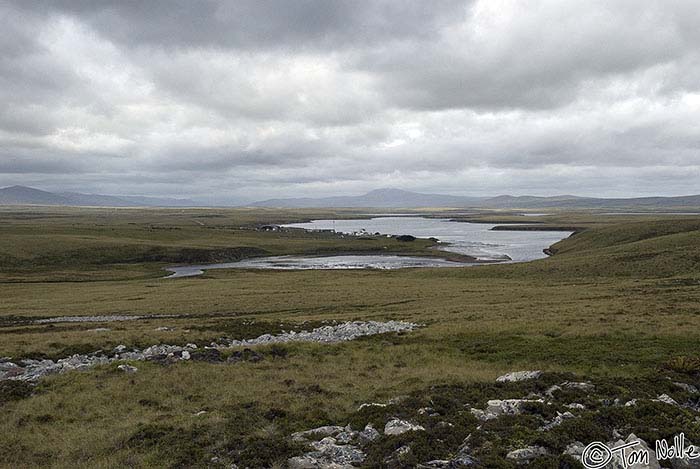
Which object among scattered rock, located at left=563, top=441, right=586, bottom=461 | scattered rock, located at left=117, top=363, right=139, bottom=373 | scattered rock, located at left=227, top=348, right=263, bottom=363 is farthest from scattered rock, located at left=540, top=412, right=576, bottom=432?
scattered rock, located at left=117, top=363, right=139, bottom=373

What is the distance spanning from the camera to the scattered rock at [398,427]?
13.0 metres

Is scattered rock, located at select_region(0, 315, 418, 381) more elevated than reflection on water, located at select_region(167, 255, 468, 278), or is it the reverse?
scattered rock, located at select_region(0, 315, 418, 381)

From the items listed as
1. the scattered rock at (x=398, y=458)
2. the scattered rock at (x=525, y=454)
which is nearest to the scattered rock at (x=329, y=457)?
the scattered rock at (x=398, y=458)

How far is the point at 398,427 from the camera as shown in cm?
1322

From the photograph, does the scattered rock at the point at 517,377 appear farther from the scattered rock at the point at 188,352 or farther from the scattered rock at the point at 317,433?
the scattered rock at the point at 188,352

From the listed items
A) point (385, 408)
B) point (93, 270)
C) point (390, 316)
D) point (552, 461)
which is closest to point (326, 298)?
point (390, 316)

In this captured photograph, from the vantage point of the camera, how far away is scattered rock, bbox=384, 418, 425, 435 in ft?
42.5

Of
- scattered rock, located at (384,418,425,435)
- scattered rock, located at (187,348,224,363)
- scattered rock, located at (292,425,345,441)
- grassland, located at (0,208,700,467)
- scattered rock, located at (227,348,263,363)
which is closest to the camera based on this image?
scattered rock, located at (384,418,425,435)

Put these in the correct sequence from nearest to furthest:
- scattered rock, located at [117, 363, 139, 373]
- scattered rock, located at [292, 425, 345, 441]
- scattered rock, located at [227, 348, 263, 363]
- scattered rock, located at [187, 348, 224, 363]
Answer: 1. scattered rock, located at [292, 425, 345, 441]
2. scattered rock, located at [117, 363, 139, 373]
3. scattered rock, located at [187, 348, 224, 363]
4. scattered rock, located at [227, 348, 263, 363]

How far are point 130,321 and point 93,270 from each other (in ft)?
236

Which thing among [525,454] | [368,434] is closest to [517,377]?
[525,454]

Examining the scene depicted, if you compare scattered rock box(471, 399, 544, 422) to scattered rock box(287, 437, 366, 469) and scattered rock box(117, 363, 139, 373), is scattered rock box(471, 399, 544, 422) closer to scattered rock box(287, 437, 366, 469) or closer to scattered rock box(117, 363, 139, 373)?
scattered rock box(287, 437, 366, 469)

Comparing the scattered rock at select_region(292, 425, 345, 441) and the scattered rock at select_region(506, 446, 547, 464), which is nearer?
the scattered rock at select_region(506, 446, 547, 464)

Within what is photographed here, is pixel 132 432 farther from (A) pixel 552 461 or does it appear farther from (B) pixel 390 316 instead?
(B) pixel 390 316
